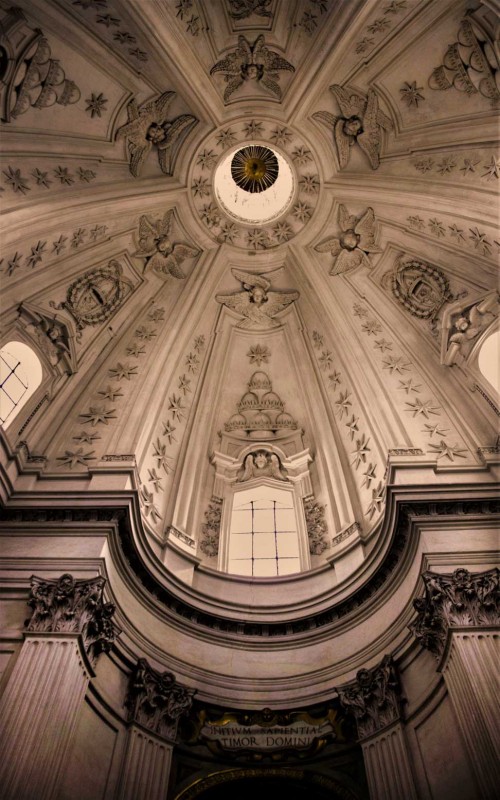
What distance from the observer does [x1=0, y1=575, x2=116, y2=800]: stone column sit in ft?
25.5

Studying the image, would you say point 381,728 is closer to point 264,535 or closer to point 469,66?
point 264,535

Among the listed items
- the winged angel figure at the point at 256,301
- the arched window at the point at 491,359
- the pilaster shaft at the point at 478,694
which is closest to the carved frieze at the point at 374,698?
the pilaster shaft at the point at 478,694

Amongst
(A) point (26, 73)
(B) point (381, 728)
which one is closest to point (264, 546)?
(B) point (381, 728)

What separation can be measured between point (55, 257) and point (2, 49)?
4.25 metres

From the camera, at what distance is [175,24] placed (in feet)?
45.3

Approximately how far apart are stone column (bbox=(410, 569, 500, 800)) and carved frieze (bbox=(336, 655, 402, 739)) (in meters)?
0.87

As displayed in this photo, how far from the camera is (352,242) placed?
16938mm

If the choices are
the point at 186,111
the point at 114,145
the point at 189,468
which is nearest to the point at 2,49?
the point at 114,145

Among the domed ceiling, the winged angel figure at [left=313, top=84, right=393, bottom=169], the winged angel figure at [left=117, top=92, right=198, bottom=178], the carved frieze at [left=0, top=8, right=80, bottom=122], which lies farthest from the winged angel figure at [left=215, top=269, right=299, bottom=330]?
the carved frieze at [left=0, top=8, right=80, bottom=122]

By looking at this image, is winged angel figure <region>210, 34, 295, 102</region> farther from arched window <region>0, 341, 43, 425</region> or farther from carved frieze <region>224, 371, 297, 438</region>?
arched window <region>0, 341, 43, 425</region>

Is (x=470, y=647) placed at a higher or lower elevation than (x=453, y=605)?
lower

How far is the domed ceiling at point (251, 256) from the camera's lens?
1300 centimetres

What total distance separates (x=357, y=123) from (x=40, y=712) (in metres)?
14.0

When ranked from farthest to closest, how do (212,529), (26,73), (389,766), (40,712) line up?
(212,529), (26,73), (389,766), (40,712)
